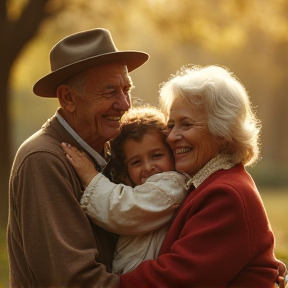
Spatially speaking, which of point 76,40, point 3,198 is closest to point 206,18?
point 3,198

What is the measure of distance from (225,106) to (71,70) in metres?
1.02

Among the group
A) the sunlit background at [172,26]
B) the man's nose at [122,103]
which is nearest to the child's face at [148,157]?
the man's nose at [122,103]

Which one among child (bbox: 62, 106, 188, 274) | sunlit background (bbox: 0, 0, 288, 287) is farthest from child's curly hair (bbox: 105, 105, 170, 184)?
sunlit background (bbox: 0, 0, 288, 287)

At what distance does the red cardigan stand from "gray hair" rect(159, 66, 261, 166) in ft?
0.93

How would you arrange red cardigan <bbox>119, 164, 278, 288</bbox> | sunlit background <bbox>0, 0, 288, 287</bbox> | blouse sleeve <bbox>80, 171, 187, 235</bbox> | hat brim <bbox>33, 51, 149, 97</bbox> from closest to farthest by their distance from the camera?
red cardigan <bbox>119, 164, 278, 288</bbox> → blouse sleeve <bbox>80, 171, 187, 235</bbox> → hat brim <bbox>33, 51, 149, 97</bbox> → sunlit background <bbox>0, 0, 288, 287</bbox>

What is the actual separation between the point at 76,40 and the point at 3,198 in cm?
766

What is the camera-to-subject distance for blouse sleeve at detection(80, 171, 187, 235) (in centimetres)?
419

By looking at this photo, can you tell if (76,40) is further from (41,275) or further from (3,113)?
(3,113)

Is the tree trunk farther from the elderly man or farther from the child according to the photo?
the child

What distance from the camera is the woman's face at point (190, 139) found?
4.32 m

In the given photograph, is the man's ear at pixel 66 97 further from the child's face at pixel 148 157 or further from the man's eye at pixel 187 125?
the man's eye at pixel 187 125

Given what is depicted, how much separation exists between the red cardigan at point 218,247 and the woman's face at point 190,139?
28cm

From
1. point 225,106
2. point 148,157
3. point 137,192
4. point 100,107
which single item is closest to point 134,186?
point 148,157

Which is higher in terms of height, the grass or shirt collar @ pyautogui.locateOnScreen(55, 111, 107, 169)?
shirt collar @ pyautogui.locateOnScreen(55, 111, 107, 169)
